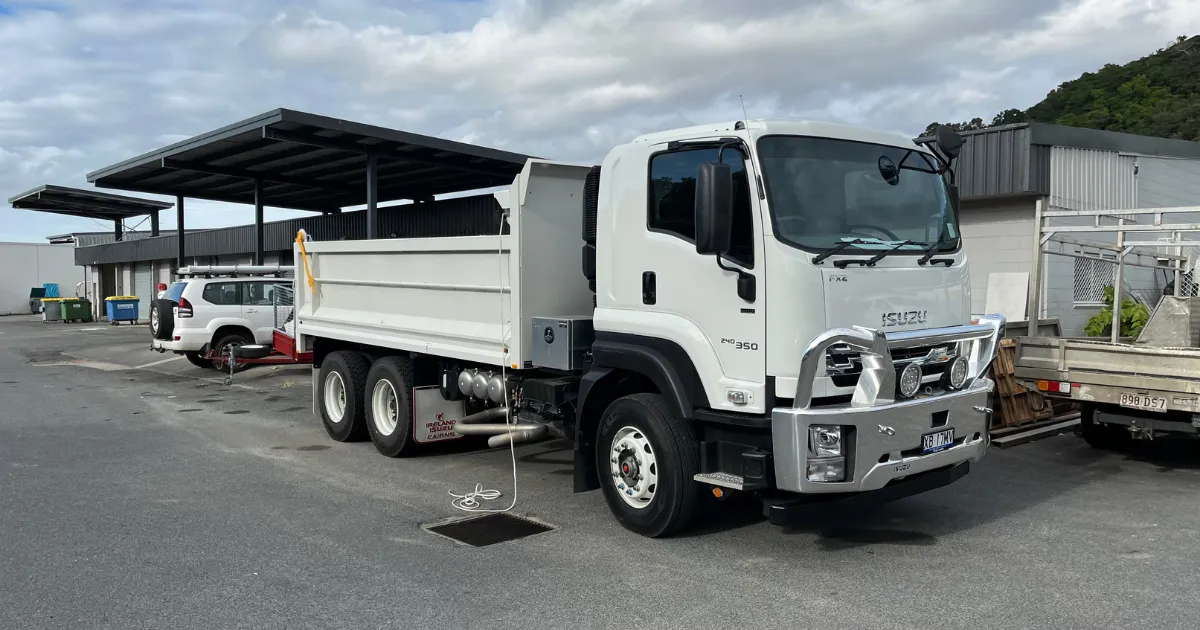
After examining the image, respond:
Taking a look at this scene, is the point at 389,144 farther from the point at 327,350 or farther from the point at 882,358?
the point at 882,358

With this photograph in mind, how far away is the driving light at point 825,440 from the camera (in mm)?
5184

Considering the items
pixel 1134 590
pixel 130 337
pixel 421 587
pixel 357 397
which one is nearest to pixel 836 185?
pixel 1134 590

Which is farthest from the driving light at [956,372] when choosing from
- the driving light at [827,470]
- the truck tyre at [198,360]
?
the truck tyre at [198,360]

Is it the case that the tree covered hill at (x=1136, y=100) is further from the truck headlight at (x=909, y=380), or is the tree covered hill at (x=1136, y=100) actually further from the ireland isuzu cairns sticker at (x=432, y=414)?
the truck headlight at (x=909, y=380)

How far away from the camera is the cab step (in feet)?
17.9

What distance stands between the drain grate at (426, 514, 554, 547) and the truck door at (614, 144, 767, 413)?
1.78 m

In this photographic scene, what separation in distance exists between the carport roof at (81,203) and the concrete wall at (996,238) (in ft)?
100

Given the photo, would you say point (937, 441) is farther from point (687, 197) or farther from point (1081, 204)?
point (1081, 204)

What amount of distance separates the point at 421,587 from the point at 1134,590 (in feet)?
13.3

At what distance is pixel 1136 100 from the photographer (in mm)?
38406

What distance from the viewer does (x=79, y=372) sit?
18531 mm

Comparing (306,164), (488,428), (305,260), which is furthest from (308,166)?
(488,428)

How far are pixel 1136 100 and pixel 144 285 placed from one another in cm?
4476

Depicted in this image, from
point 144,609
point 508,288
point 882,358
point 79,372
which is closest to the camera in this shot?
point 144,609
